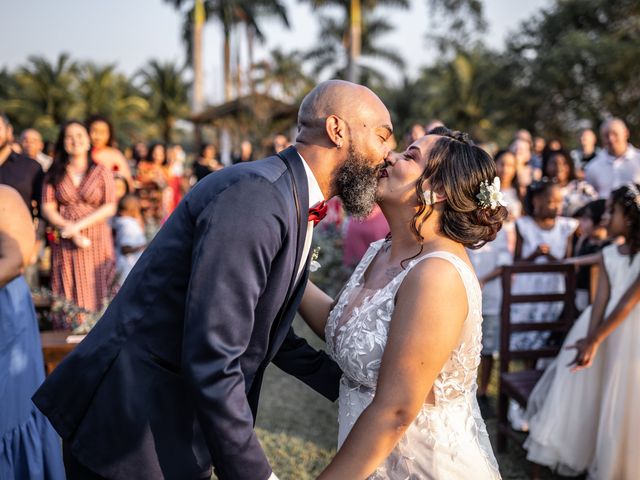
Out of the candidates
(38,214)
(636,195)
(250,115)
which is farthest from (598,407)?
(250,115)

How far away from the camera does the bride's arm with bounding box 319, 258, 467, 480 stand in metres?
1.87

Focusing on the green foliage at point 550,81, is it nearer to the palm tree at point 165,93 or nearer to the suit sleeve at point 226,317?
the palm tree at point 165,93

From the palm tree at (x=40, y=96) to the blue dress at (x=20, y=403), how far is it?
3487cm

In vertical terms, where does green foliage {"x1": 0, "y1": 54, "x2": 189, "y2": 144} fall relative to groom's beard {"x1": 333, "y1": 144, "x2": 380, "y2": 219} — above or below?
above

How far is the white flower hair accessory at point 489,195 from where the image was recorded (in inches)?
84.8

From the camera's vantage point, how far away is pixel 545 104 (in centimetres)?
2520

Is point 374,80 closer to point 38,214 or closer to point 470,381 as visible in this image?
point 38,214

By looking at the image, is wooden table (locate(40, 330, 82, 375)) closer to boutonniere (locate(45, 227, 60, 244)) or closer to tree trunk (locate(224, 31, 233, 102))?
boutonniere (locate(45, 227, 60, 244))

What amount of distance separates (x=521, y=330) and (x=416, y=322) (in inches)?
107

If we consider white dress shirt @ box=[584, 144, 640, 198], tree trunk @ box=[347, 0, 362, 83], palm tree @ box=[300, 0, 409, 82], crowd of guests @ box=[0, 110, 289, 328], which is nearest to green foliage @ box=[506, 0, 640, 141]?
palm tree @ box=[300, 0, 409, 82]

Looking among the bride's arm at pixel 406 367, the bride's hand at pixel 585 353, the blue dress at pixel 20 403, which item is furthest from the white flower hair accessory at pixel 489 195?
the blue dress at pixel 20 403

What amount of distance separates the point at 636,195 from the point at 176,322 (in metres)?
3.19

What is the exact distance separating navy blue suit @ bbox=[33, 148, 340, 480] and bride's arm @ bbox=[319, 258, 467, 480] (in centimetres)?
36

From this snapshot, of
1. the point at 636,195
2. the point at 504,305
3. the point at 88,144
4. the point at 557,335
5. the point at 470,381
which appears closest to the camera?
the point at 470,381
